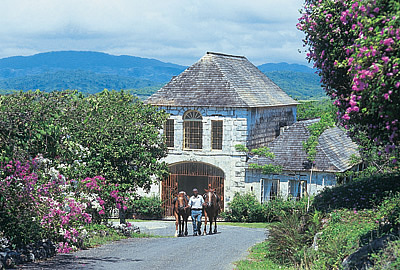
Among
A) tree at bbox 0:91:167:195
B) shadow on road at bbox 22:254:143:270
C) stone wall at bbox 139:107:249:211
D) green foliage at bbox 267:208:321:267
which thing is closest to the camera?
shadow on road at bbox 22:254:143:270

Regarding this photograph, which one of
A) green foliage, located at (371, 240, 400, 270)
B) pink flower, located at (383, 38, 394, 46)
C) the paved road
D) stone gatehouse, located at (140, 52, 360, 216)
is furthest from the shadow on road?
stone gatehouse, located at (140, 52, 360, 216)

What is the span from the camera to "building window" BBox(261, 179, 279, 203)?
3731 cm

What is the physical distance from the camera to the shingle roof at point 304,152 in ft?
119

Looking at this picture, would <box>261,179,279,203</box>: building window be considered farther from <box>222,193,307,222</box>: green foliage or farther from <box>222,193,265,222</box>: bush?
<box>222,193,265,222</box>: bush

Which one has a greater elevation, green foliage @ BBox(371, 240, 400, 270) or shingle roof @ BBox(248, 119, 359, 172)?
shingle roof @ BBox(248, 119, 359, 172)

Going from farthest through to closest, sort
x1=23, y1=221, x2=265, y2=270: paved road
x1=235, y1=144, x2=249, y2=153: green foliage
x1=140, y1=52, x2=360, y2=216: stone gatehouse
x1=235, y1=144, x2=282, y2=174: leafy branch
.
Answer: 1. x1=235, y1=144, x2=249, y2=153: green foliage
2. x1=140, y1=52, x2=360, y2=216: stone gatehouse
3. x1=235, y1=144, x2=282, y2=174: leafy branch
4. x1=23, y1=221, x2=265, y2=270: paved road

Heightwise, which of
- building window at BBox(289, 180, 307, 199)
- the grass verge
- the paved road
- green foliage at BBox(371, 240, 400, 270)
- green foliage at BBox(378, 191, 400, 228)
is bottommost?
the paved road

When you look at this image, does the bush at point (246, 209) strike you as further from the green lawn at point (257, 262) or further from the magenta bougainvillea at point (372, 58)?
the magenta bougainvillea at point (372, 58)

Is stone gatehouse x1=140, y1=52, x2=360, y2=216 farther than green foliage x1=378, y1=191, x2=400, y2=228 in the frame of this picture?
Yes

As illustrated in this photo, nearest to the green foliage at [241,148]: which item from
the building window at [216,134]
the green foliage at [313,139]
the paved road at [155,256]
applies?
the building window at [216,134]

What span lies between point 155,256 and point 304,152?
75.1ft

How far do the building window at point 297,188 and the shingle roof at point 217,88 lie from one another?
18.5 ft

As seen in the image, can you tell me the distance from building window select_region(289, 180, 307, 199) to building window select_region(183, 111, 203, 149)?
643cm

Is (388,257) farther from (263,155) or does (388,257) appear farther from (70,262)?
(263,155)
